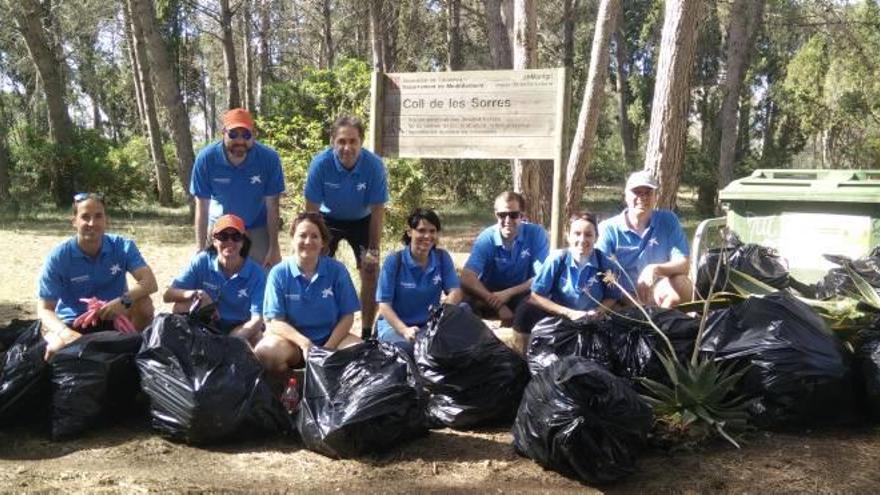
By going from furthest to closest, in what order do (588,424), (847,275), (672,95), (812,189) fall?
(672,95), (812,189), (847,275), (588,424)

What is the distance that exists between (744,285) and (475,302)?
1779 mm

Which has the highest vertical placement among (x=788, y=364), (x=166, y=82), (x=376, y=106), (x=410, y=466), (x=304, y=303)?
(x=166, y=82)

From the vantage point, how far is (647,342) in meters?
3.89

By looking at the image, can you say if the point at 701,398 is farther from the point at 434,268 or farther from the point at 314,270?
the point at 314,270

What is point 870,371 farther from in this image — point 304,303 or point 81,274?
point 81,274

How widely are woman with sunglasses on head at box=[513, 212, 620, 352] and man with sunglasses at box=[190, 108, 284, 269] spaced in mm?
1775

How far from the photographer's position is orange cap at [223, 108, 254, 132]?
188 inches

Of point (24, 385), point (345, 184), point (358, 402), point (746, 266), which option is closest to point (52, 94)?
point (345, 184)

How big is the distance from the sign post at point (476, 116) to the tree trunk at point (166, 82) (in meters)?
8.49

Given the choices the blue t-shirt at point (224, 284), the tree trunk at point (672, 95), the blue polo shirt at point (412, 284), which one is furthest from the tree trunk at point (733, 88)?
the blue t-shirt at point (224, 284)

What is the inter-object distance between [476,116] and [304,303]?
2.38 m

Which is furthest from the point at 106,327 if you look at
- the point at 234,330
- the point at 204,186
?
the point at 204,186

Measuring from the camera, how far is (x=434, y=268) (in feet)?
15.2

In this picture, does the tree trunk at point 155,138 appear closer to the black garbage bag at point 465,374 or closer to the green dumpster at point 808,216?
the green dumpster at point 808,216
